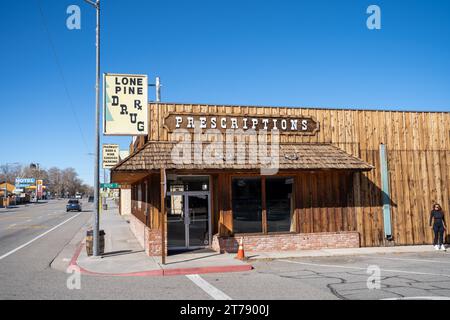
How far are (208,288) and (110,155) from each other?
2547cm

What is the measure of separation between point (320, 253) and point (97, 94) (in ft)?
33.1

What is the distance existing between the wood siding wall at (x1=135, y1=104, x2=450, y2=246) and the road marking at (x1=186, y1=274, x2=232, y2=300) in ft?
20.1

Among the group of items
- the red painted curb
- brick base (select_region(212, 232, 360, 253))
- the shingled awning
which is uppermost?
the shingled awning

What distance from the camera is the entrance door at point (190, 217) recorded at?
15.1 metres

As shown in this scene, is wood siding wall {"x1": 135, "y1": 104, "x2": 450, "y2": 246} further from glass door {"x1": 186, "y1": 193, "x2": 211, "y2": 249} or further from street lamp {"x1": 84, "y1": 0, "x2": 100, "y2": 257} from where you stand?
glass door {"x1": 186, "y1": 193, "x2": 211, "y2": 249}

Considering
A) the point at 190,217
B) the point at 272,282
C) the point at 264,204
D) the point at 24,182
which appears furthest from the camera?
the point at 24,182

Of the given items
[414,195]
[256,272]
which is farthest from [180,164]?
[414,195]

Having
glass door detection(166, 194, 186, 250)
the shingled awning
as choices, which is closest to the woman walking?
the shingled awning

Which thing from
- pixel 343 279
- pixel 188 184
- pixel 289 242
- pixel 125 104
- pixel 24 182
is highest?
pixel 125 104

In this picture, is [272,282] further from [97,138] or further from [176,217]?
[97,138]

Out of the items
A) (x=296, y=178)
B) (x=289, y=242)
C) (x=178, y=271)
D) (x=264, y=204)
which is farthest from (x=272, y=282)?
(x=296, y=178)

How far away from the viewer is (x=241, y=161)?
575 inches

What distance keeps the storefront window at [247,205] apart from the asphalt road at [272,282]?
231 cm

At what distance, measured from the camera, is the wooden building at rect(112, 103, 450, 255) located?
48.2 ft
